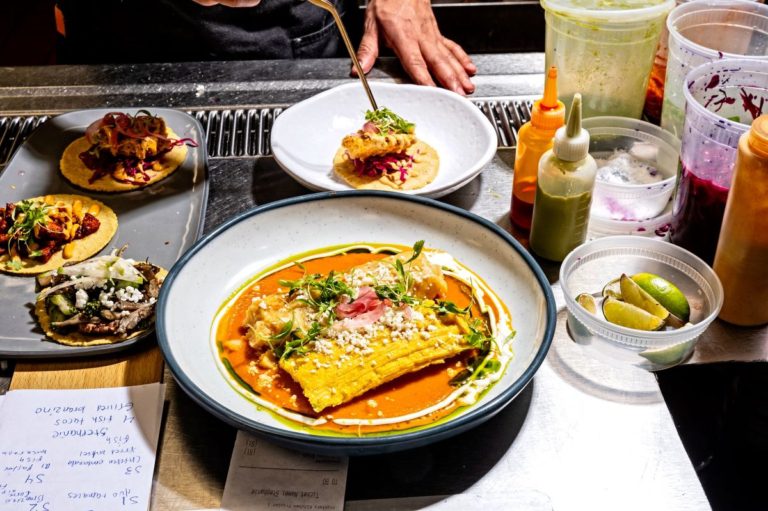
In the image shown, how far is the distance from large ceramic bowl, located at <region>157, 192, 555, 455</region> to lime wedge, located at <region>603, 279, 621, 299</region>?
0.21 meters

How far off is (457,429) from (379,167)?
101cm

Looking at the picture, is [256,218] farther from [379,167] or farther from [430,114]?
[430,114]

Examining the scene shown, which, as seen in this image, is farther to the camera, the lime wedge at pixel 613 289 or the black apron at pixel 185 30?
the black apron at pixel 185 30

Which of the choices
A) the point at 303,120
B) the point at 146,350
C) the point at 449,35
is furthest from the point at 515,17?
the point at 146,350

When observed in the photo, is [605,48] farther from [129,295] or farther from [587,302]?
[129,295]

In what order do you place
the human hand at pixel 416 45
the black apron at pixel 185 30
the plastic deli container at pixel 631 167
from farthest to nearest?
the black apron at pixel 185 30 < the human hand at pixel 416 45 < the plastic deli container at pixel 631 167

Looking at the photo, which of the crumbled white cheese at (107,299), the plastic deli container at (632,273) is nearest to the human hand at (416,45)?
the plastic deli container at (632,273)

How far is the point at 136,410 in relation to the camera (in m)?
1.54

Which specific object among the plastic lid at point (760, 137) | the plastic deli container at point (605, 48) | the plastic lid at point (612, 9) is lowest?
the plastic deli container at point (605, 48)

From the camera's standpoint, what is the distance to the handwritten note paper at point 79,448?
4.50ft

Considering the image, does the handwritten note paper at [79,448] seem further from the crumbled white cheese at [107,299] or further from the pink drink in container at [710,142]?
the pink drink in container at [710,142]

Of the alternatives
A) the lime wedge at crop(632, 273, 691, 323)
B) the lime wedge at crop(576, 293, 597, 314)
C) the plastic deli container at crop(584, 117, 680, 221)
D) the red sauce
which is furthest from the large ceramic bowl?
the plastic deli container at crop(584, 117, 680, 221)

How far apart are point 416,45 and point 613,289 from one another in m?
1.35

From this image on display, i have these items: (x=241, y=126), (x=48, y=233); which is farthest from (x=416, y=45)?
(x=48, y=233)
